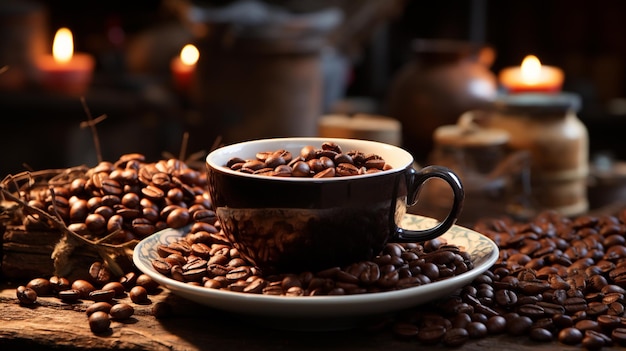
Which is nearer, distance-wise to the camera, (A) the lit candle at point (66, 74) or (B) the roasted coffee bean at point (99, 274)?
(B) the roasted coffee bean at point (99, 274)

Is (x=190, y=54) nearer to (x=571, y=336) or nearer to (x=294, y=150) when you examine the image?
(x=294, y=150)

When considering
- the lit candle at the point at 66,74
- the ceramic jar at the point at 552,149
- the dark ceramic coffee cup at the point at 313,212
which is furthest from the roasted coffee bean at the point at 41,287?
the lit candle at the point at 66,74

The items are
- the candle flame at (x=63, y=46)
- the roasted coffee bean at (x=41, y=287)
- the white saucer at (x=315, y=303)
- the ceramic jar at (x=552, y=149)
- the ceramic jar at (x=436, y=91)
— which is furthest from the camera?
the candle flame at (x=63, y=46)

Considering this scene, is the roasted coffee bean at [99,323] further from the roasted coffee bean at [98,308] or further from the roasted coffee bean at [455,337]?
the roasted coffee bean at [455,337]

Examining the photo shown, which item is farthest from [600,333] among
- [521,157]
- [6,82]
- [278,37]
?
[6,82]

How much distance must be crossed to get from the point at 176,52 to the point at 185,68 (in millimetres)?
1119

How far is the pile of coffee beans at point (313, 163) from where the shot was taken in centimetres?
96

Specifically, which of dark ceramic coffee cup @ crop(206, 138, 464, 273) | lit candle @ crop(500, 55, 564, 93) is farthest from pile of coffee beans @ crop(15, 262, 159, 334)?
lit candle @ crop(500, 55, 564, 93)

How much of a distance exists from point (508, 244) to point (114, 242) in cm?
56

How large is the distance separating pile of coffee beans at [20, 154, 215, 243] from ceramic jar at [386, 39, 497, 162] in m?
1.09

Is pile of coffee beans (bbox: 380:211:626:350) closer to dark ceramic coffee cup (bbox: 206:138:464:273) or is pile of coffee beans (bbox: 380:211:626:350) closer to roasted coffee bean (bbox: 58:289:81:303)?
dark ceramic coffee cup (bbox: 206:138:464:273)

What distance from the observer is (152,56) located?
4242mm

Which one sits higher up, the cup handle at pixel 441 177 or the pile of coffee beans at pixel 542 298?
the cup handle at pixel 441 177

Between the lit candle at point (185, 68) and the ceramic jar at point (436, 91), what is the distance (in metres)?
0.89
